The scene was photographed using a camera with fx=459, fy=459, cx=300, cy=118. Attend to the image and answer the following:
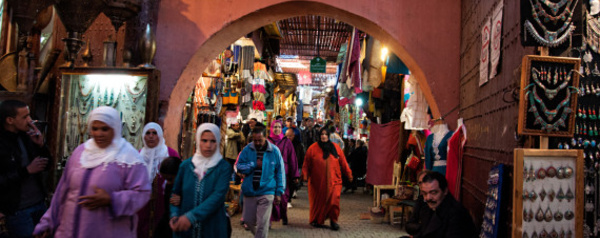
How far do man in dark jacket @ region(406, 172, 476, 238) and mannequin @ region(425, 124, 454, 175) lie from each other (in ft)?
5.87

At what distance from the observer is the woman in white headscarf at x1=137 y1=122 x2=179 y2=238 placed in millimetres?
3939

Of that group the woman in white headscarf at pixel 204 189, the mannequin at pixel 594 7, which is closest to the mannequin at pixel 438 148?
the mannequin at pixel 594 7

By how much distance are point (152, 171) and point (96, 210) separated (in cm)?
145

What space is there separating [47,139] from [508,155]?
16.0 ft

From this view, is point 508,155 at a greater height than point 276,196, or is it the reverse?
point 508,155

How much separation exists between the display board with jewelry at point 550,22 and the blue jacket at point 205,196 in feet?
7.26

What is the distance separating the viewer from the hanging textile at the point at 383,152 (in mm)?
9156

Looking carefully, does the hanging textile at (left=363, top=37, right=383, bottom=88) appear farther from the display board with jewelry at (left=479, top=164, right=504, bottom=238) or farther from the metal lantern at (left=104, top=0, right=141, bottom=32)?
the display board with jewelry at (left=479, top=164, right=504, bottom=238)

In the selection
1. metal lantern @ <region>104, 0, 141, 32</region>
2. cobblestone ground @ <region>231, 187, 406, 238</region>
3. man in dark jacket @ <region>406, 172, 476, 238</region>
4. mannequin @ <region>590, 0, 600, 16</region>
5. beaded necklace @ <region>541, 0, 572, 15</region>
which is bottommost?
cobblestone ground @ <region>231, 187, 406, 238</region>

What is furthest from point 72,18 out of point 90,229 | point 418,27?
point 418,27

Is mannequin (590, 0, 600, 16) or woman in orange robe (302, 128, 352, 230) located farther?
woman in orange robe (302, 128, 352, 230)

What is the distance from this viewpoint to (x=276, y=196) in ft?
18.7

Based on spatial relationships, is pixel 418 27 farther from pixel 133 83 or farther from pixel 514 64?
pixel 133 83

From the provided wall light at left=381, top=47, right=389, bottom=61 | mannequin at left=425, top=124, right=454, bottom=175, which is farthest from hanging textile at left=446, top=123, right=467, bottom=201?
wall light at left=381, top=47, right=389, bottom=61
